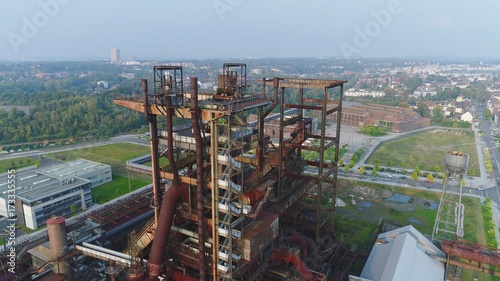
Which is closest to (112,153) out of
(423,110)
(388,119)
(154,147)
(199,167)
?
(154,147)

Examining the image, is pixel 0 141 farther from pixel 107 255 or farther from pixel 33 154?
pixel 107 255

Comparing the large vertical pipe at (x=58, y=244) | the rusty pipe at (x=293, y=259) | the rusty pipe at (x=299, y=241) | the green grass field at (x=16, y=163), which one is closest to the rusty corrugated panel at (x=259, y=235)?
the rusty pipe at (x=293, y=259)

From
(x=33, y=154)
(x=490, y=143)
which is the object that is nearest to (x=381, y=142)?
(x=490, y=143)

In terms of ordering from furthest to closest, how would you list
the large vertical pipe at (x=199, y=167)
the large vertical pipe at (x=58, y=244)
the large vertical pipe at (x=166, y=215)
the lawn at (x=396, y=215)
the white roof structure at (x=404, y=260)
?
the lawn at (x=396, y=215) < the white roof structure at (x=404, y=260) < the large vertical pipe at (x=58, y=244) < the large vertical pipe at (x=166, y=215) < the large vertical pipe at (x=199, y=167)

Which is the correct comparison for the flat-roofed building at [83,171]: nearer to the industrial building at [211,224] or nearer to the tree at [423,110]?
the industrial building at [211,224]

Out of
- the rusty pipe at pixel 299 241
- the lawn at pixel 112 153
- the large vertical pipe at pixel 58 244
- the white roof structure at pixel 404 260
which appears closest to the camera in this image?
the large vertical pipe at pixel 58 244

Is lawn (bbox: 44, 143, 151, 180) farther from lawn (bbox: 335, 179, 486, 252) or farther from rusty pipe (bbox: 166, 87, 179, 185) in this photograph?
rusty pipe (bbox: 166, 87, 179, 185)

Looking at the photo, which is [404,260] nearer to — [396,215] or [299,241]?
[299,241]
